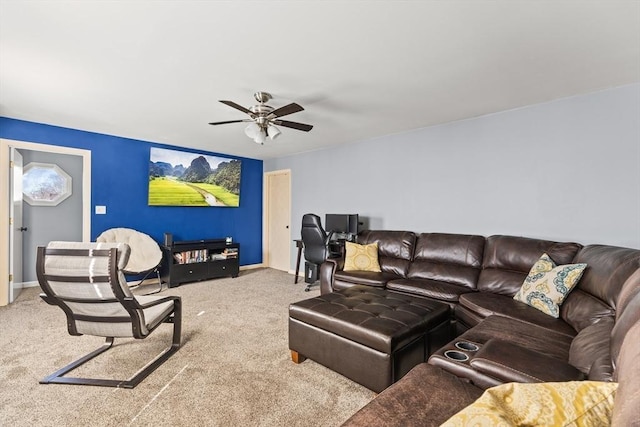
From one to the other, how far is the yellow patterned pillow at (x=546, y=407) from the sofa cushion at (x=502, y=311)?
4.94 feet

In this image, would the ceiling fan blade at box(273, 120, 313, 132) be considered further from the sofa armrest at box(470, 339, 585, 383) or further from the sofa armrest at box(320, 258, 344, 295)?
the sofa armrest at box(470, 339, 585, 383)

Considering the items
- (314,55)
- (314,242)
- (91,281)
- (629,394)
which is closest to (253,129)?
(314,55)

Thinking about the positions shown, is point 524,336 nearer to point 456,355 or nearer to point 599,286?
point 456,355

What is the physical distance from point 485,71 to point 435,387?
2376 millimetres

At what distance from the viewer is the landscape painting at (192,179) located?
4.93 metres

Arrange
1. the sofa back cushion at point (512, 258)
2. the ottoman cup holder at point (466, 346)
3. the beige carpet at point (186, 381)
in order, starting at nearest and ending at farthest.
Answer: the ottoman cup holder at point (466, 346) < the beige carpet at point (186, 381) < the sofa back cushion at point (512, 258)

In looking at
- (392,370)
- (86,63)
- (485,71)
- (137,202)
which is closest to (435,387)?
(392,370)

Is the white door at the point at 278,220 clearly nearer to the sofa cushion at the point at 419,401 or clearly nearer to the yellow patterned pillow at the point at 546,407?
the sofa cushion at the point at 419,401

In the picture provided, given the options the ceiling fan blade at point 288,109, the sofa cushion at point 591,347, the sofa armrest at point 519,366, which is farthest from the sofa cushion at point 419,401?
the ceiling fan blade at point 288,109

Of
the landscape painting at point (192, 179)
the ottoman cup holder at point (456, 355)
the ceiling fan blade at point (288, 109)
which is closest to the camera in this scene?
the ottoman cup holder at point (456, 355)

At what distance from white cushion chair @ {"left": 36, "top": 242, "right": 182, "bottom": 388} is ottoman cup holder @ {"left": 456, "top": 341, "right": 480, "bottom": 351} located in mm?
2097

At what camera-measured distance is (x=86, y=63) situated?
7.57ft

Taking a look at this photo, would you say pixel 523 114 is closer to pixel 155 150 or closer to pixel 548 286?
pixel 548 286

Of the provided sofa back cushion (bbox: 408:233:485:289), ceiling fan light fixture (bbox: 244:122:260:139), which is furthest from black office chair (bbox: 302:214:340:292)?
ceiling fan light fixture (bbox: 244:122:260:139)
